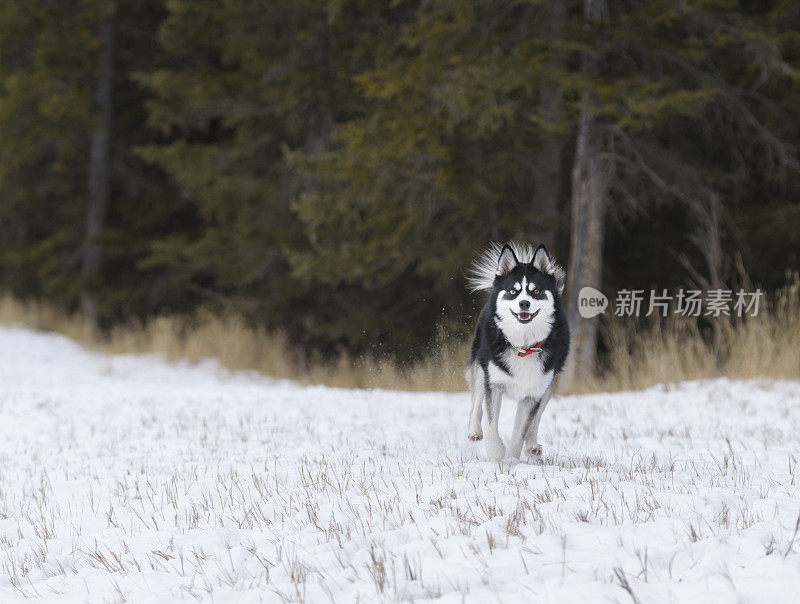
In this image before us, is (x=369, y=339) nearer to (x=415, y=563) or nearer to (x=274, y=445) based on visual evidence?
(x=274, y=445)

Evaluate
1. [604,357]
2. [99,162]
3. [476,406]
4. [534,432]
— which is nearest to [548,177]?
[604,357]

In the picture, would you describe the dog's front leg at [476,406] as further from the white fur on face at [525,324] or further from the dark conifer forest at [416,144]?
the dark conifer forest at [416,144]

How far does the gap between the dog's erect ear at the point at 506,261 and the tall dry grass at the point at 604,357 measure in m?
3.38

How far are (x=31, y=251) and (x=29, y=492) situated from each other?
1950 centimetres

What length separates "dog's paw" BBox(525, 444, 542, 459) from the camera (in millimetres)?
5426

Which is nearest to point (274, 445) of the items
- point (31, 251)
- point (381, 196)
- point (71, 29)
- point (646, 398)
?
point (646, 398)

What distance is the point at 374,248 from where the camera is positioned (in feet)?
38.3

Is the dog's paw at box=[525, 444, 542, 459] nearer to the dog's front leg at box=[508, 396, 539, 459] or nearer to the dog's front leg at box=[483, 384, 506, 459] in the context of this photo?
the dog's front leg at box=[508, 396, 539, 459]

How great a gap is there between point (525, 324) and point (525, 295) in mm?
269

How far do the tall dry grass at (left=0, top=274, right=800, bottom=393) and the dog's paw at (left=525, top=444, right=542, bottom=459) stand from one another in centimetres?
299

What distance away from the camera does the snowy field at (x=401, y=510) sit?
10.4ft

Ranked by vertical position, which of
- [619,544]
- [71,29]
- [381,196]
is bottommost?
[619,544]

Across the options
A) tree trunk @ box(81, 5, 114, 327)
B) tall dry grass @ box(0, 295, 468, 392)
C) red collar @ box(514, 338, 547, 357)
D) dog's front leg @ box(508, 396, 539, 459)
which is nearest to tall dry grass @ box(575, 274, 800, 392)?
tall dry grass @ box(0, 295, 468, 392)

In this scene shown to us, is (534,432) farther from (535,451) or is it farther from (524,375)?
(524,375)
